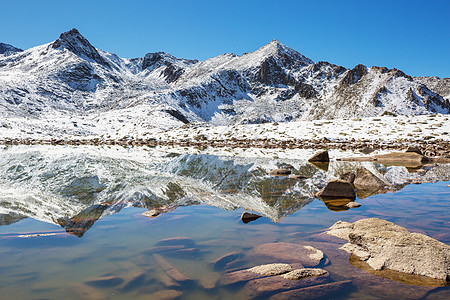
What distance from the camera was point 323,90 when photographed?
193750mm

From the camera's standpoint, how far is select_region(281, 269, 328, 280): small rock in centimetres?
448

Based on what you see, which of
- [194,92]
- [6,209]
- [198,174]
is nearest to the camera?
[6,209]

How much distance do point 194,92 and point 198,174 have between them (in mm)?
157757

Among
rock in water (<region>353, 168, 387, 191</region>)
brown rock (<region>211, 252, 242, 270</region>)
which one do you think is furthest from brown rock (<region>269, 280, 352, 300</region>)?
rock in water (<region>353, 168, 387, 191</region>)

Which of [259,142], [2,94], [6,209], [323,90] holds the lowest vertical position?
[6,209]

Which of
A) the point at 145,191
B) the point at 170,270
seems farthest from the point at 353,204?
the point at 145,191

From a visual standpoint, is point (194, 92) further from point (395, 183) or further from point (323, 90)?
point (395, 183)

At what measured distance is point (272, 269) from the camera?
467 centimetres

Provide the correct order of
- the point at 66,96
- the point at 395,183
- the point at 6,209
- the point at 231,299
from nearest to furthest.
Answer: the point at 231,299, the point at 6,209, the point at 395,183, the point at 66,96

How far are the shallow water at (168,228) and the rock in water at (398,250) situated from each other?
0.35 metres

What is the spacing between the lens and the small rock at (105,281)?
4.27m

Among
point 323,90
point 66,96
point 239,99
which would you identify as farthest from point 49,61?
point 323,90

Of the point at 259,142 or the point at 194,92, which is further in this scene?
the point at 194,92

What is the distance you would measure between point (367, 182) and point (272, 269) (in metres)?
9.37
